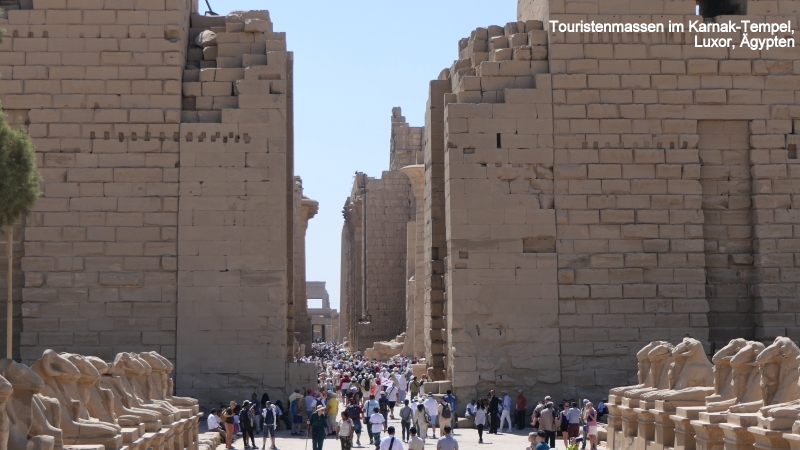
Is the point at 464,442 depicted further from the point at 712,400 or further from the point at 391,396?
the point at 712,400

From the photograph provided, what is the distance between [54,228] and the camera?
1844cm

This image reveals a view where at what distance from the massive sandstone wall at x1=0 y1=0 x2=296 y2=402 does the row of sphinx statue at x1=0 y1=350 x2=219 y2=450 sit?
143 inches

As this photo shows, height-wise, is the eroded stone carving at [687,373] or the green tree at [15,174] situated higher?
the green tree at [15,174]

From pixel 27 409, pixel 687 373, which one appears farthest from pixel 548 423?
pixel 27 409

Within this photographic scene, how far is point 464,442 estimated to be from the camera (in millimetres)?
16359

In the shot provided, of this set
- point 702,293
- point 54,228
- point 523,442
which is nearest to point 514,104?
point 702,293

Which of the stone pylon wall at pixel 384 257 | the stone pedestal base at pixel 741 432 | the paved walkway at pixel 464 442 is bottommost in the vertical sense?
the paved walkway at pixel 464 442

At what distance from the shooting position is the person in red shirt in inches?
705

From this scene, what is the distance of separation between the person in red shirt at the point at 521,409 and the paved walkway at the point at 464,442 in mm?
139

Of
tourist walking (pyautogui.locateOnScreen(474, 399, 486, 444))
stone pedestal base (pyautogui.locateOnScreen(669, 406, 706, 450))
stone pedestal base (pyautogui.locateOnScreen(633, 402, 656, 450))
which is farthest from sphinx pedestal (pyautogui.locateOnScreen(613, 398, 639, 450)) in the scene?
Result: tourist walking (pyautogui.locateOnScreen(474, 399, 486, 444))

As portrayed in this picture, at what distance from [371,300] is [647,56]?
70.1 ft

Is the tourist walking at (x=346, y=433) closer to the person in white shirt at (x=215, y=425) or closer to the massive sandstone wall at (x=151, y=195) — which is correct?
the person in white shirt at (x=215, y=425)

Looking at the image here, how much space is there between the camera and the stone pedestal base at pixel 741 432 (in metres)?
9.77

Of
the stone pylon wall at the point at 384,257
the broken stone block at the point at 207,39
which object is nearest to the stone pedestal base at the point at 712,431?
the broken stone block at the point at 207,39
